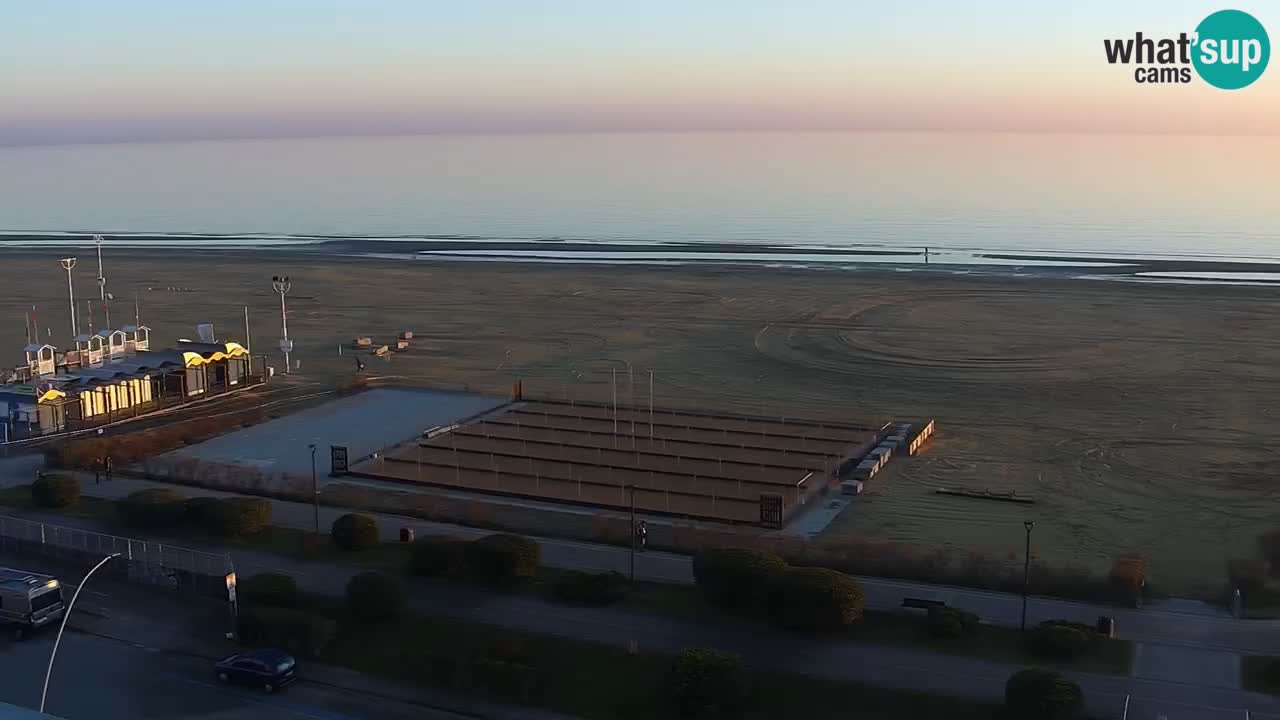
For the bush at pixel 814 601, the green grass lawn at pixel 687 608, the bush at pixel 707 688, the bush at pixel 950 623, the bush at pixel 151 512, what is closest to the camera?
the bush at pixel 707 688

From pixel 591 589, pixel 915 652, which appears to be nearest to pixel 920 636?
pixel 915 652

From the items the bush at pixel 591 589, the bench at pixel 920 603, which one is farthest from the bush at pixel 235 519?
the bench at pixel 920 603

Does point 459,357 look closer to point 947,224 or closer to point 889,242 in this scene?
point 889,242

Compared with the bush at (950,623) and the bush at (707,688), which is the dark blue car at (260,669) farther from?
the bush at (950,623)

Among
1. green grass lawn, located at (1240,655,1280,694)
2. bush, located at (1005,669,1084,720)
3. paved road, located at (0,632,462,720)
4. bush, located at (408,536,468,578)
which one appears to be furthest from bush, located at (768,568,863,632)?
bush, located at (408,536,468,578)

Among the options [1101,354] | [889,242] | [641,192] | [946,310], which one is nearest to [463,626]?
[1101,354]

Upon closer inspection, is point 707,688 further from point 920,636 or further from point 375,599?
point 375,599
